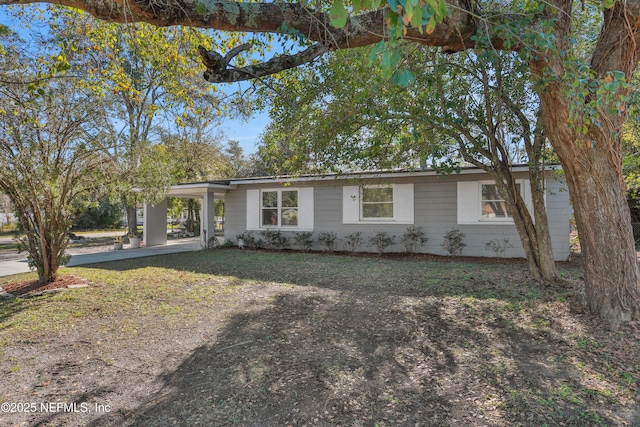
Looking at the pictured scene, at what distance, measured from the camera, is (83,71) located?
6.04 metres

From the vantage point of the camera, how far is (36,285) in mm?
6426

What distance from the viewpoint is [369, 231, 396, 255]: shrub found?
1103cm

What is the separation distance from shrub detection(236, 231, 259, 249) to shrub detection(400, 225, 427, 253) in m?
5.63

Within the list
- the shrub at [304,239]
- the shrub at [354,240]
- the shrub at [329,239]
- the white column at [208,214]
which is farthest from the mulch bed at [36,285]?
the shrub at [354,240]

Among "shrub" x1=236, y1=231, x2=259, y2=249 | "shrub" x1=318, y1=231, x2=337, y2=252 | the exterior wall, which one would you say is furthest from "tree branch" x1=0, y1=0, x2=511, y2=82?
"shrub" x1=236, y1=231, x2=259, y2=249

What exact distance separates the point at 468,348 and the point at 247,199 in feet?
35.8

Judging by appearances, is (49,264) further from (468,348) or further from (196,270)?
(468,348)

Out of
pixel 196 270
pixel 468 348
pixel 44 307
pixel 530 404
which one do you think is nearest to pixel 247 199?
pixel 196 270

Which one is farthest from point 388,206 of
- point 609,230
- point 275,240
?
point 609,230

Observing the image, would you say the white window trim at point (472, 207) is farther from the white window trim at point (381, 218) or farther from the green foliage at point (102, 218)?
the green foliage at point (102, 218)

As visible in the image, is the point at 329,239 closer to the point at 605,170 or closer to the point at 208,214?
the point at 208,214

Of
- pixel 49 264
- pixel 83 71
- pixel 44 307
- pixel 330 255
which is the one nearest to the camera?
pixel 44 307

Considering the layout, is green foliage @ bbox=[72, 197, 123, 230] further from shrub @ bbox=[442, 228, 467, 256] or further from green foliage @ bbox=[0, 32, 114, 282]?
shrub @ bbox=[442, 228, 467, 256]

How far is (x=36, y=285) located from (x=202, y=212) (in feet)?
24.6
